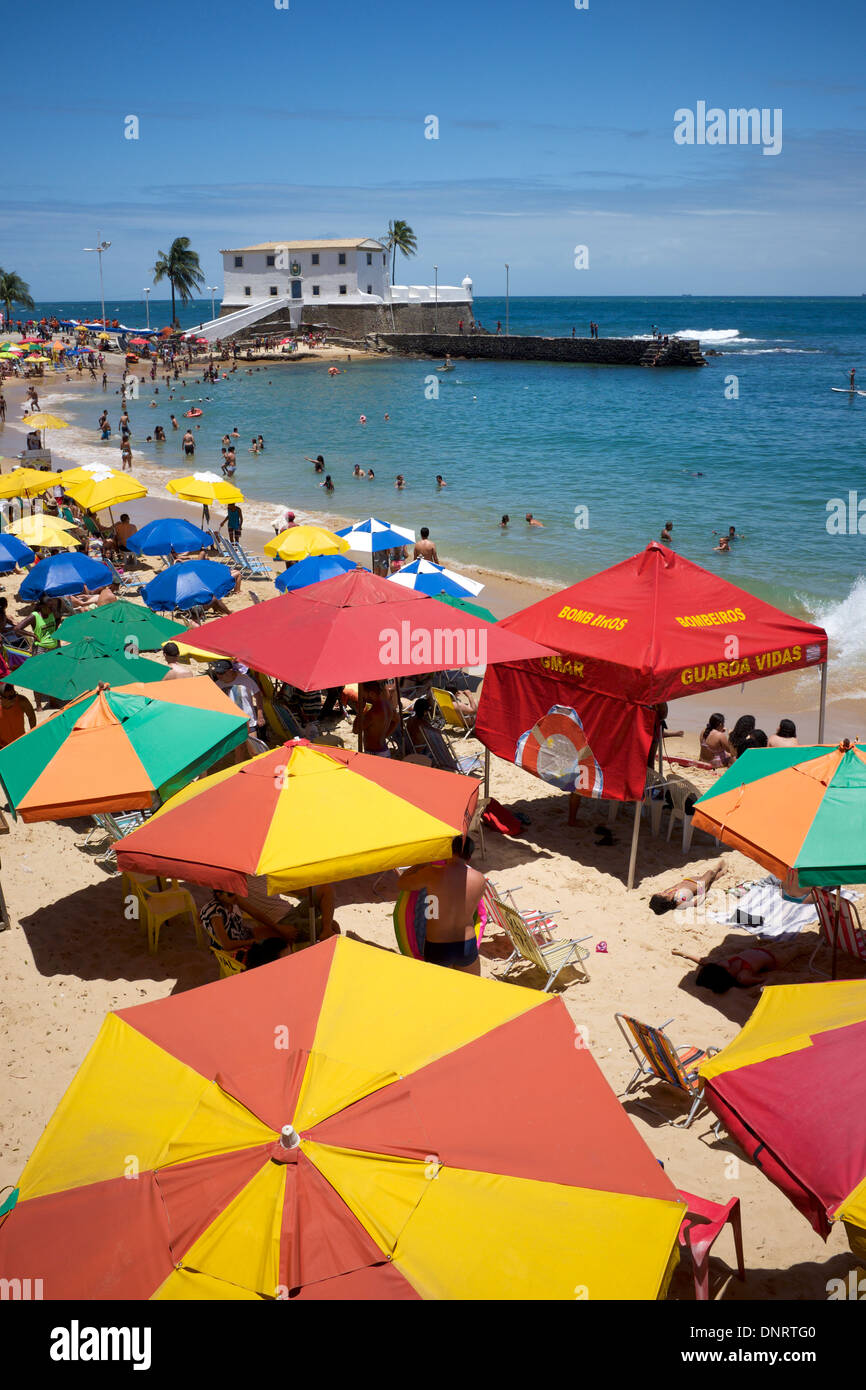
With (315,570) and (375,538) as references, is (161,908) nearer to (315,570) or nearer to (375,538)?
(315,570)

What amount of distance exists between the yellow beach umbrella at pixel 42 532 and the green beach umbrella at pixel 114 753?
Answer: 30.7 feet

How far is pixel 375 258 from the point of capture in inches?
3241

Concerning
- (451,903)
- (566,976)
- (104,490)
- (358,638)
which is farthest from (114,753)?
(104,490)

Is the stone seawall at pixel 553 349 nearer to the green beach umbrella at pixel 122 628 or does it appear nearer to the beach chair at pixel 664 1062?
the green beach umbrella at pixel 122 628

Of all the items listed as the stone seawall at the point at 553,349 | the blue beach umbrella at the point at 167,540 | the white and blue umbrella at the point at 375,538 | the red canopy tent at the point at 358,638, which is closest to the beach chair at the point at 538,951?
the red canopy tent at the point at 358,638

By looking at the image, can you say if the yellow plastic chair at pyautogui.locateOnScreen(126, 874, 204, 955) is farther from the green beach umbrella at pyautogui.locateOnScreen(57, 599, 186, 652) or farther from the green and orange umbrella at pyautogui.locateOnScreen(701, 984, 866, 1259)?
the green and orange umbrella at pyautogui.locateOnScreen(701, 984, 866, 1259)

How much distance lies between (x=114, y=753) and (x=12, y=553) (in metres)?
8.94

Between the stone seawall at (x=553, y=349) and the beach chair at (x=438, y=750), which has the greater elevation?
the stone seawall at (x=553, y=349)

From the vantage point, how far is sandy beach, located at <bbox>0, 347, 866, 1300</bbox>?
4.86m

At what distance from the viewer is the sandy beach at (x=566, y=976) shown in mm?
4859

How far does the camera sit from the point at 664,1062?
5395 mm

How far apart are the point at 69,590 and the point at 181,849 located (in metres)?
8.88

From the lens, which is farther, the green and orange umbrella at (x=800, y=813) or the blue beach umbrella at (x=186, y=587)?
the blue beach umbrella at (x=186, y=587)

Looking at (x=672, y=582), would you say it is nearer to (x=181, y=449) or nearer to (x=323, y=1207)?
(x=323, y=1207)
